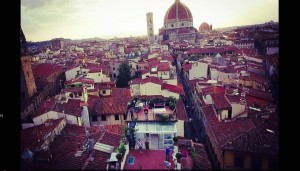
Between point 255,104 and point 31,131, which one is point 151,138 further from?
point 255,104

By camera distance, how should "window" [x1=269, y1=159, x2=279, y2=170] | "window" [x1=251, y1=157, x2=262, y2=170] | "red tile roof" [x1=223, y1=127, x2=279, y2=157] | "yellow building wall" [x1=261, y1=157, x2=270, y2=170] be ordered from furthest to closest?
"red tile roof" [x1=223, y1=127, x2=279, y2=157] → "window" [x1=251, y1=157, x2=262, y2=170] → "yellow building wall" [x1=261, y1=157, x2=270, y2=170] → "window" [x1=269, y1=159, x2=279, y2=170]

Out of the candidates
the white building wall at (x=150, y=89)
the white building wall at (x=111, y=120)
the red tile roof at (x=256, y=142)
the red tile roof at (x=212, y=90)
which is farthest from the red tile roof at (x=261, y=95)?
the white building wall at (x=111, y=120)

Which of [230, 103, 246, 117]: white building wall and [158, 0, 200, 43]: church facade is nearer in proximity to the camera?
[230, 103, 246, 117]: white building wall

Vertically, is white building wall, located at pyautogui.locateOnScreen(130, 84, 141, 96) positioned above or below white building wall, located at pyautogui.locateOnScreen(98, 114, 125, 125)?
above

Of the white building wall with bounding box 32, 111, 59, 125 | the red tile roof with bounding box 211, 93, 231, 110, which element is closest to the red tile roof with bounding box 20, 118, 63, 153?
the white building wall with bounding box 32, 111, 59, 125

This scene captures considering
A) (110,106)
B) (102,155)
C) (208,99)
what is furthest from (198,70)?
(102,155)

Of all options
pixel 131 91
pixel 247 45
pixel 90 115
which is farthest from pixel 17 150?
pixel 247 45

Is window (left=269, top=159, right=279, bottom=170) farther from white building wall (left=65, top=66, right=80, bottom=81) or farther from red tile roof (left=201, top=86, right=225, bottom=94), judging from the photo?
white building wall (left=65, top=66, right=80, bottom=81)

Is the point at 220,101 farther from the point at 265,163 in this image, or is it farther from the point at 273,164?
the point at 273,164
